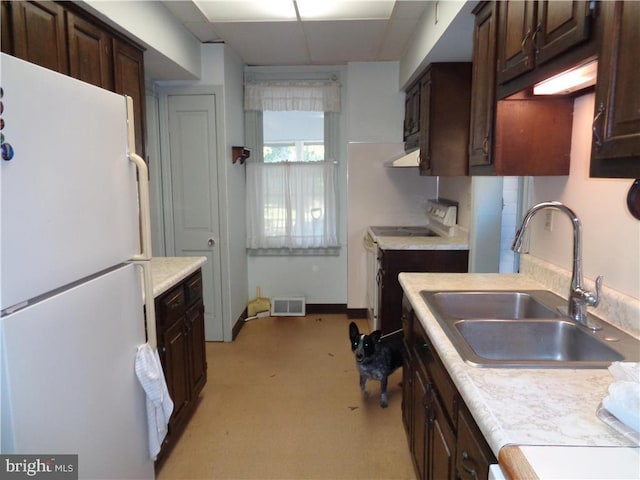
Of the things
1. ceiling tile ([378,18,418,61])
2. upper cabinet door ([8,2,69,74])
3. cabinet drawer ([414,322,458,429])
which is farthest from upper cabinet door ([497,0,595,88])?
upper cabinet door ([8,2,69,74])

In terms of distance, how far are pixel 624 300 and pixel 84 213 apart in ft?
5.70

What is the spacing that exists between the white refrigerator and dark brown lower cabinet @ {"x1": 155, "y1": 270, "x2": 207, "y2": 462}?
463mm

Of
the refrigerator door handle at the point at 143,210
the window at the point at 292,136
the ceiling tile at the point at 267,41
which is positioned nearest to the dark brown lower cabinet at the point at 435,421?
the refrigerator door handle at the point at 143,210

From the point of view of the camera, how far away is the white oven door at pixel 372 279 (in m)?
3.66

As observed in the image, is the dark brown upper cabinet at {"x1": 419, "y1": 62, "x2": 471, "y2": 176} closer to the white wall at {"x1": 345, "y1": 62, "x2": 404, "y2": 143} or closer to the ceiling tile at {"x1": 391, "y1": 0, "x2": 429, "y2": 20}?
the ceiling tile at {"x1": 391, "y1": 0, "x2": 429, "y2": 20}

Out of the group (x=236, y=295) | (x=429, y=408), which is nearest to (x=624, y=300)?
(x=429, y=408)

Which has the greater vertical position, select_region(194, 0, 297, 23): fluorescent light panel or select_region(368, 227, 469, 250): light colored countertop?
select_region(194, 0, 297, 23): fluorescent light panel

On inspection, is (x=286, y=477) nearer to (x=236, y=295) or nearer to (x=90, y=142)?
(x=90, y=142)

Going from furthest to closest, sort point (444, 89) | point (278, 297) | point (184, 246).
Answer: point (278, 297) → point (184, 246) → point (444, 89)

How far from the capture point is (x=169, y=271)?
2.39 meters

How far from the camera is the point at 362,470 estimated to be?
7.16 ft

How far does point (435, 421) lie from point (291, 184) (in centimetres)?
318

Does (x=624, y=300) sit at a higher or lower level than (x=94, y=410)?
higher

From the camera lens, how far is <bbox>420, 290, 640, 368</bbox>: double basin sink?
1.28 m
